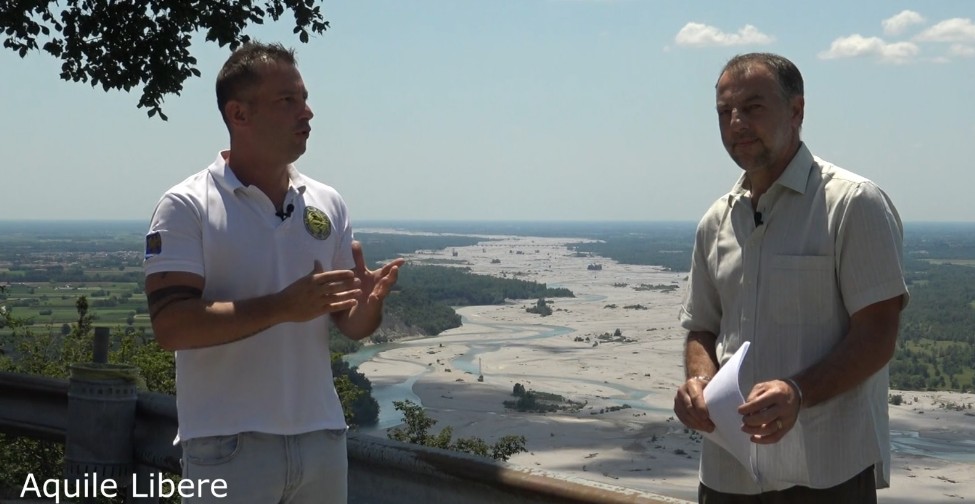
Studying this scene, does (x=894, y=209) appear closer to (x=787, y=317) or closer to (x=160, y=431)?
(x=787, y=317)

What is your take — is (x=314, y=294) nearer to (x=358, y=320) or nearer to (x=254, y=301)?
(x=254, y=301)

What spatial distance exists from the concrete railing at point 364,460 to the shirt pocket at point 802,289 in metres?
0.65

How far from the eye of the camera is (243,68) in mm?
2453

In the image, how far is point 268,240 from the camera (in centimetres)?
241

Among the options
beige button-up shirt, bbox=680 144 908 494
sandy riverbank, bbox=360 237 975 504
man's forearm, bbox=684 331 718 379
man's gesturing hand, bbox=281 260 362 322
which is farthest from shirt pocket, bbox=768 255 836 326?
sandy riverbank, bbox=360 237 975 504

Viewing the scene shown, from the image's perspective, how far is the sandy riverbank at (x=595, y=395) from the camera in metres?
27.1

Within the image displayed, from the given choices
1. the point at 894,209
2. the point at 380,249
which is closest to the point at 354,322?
the point at 894,209

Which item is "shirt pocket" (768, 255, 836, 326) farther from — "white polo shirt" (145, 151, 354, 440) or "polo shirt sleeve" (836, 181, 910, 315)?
"white polo shirt" (145, 151, 354, 440)

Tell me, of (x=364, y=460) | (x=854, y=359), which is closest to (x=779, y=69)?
(x=854, y=359)

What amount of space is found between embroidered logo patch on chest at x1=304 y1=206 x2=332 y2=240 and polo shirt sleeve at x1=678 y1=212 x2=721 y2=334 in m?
0.91

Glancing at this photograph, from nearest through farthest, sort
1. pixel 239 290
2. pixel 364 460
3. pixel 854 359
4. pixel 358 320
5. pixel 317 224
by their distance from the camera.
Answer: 1. pixel 854 359
2. pixel 239 290
3. pixel 317 224
4. pixel 358 320
5. pixel 364 460

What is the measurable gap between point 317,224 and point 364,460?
1.11 meters

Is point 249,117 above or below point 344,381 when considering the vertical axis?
above

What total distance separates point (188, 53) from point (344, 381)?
13.4 feet
